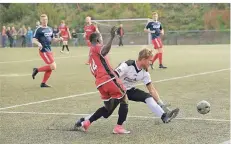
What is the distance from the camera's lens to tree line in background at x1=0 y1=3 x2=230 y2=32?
52688 millimetres

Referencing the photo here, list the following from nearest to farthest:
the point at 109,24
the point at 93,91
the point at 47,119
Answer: the point at 47,119
the point at 93,91
the point at 109,24

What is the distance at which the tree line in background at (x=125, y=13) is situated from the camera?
52.7m

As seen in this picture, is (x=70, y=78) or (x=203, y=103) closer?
(x=203, y=103)

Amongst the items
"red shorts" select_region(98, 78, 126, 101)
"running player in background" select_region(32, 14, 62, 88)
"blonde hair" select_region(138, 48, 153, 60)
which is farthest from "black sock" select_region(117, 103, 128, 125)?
"running player in background" select_region(32, 14, 62, 88)

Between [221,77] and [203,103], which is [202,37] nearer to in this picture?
[221,77]

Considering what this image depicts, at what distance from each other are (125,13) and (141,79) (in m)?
48.6

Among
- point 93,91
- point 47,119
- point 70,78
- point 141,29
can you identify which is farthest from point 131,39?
point 47,119

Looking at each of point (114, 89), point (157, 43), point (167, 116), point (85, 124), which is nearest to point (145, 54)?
point (114, 89)

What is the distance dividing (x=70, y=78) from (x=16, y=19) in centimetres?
4665

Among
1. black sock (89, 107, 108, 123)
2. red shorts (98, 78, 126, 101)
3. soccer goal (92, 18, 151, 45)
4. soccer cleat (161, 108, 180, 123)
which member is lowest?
soccer goal (92, 18, 151, 45)

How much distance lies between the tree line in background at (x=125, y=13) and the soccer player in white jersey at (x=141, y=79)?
44.0 meters

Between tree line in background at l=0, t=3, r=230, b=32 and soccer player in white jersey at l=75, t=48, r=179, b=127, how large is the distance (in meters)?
44.0

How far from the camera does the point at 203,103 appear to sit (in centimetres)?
871

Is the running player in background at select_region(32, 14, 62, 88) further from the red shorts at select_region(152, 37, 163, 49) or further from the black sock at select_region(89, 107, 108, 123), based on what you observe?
the black sock at select_region(89, 107, 108, 123)
